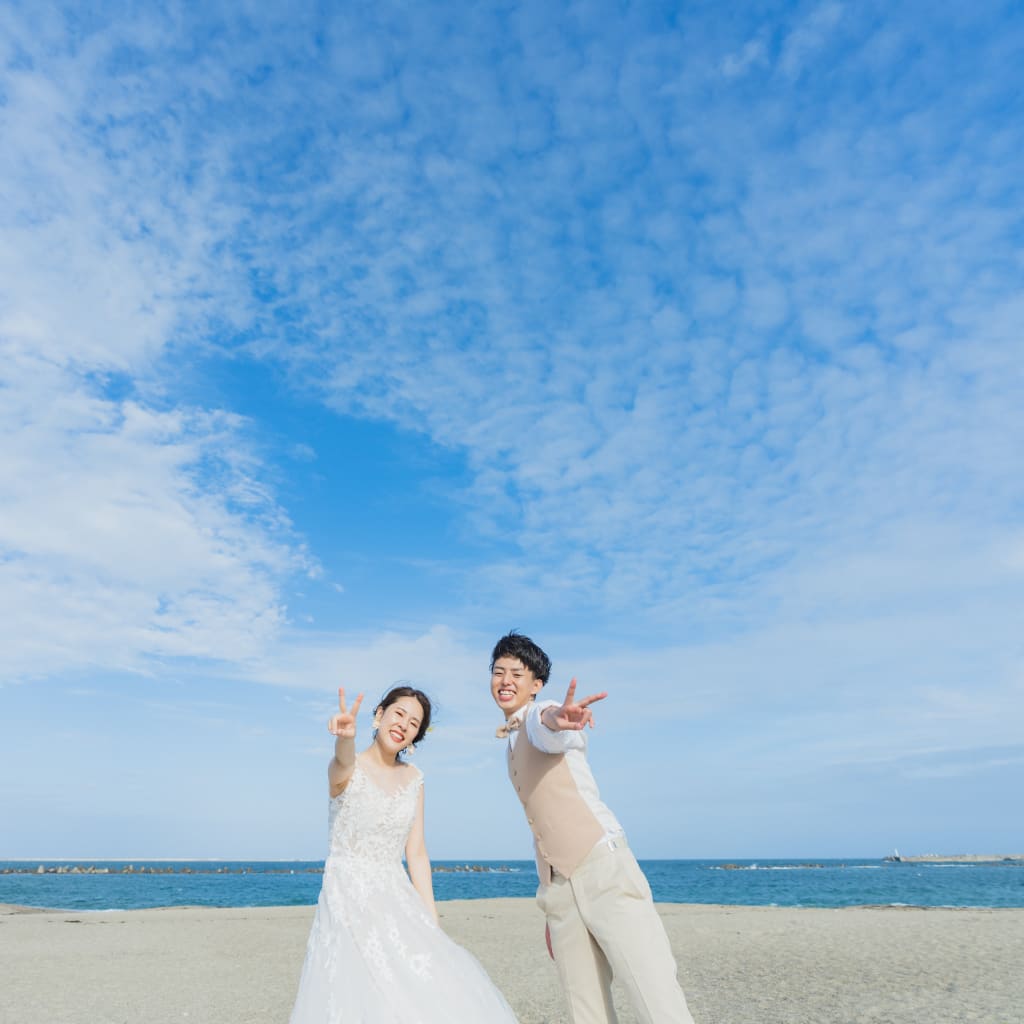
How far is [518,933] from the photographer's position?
690 inches

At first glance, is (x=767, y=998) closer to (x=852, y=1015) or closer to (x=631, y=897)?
(x=852, y=1015)

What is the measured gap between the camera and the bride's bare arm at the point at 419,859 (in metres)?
4.59

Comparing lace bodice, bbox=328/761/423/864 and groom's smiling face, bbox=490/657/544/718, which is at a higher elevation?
groom's smiling face, bbox=490/657/544/718

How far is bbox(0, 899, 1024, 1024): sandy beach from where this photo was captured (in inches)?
336

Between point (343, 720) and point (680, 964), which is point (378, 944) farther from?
point (680, 964)

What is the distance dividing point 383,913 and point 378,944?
0.54 ft

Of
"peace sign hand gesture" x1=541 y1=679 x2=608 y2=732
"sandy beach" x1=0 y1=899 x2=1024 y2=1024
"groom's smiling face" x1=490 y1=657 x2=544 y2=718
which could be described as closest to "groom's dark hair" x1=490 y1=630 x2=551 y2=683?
"groom's smiling face" x1=490 y1=657 x2=544 y2=718

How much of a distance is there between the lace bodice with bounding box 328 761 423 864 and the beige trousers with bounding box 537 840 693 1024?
1154 millimetres

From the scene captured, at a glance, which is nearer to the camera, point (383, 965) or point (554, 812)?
point (554, 812)

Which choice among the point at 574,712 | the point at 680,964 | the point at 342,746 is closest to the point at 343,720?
the point at 342,746

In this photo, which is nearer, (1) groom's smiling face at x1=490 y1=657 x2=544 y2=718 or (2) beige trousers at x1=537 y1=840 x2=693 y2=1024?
(2) beige trousers at x1=537 y1=840 x2=693 y2=1024

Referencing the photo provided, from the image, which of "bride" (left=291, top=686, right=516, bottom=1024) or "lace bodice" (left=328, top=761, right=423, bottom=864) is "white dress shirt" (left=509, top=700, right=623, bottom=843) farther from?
"lace bodice" (left=328, top=761, right=423, bottom=864)

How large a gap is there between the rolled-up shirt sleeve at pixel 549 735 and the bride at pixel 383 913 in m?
1.01

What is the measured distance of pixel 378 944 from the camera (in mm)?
4070
